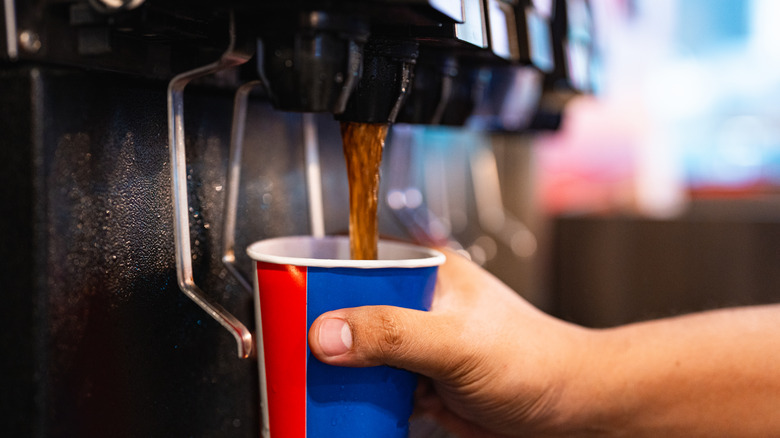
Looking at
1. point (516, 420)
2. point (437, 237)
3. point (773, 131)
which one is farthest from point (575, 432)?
point (773, 131)

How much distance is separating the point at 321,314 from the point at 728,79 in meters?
3.51

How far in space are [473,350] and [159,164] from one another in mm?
310

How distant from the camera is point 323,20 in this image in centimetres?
44

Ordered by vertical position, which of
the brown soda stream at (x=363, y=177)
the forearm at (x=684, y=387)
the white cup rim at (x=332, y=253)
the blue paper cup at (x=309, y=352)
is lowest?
the forearm at (x=684, y=387)

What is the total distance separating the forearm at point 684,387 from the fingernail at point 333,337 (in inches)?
14.0

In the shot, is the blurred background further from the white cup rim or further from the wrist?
the white cup rim

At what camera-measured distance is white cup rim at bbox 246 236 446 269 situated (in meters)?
0.51

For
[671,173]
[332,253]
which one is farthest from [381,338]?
[671,173]

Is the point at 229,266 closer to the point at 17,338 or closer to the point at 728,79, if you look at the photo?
the point at 17,338

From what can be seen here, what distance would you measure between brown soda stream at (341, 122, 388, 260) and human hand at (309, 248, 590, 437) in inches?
3.1

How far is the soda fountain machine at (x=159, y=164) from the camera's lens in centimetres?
45

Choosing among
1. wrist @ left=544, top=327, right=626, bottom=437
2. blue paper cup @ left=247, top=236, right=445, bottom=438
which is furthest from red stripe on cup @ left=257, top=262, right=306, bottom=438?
wrist @ left=544, top=327, right=626, bottom=437

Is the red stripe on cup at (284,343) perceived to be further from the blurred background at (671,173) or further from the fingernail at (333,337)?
the blurred background at (671,173)

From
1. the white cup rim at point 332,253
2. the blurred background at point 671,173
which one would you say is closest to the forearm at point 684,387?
the white cup rim at point 332,253
